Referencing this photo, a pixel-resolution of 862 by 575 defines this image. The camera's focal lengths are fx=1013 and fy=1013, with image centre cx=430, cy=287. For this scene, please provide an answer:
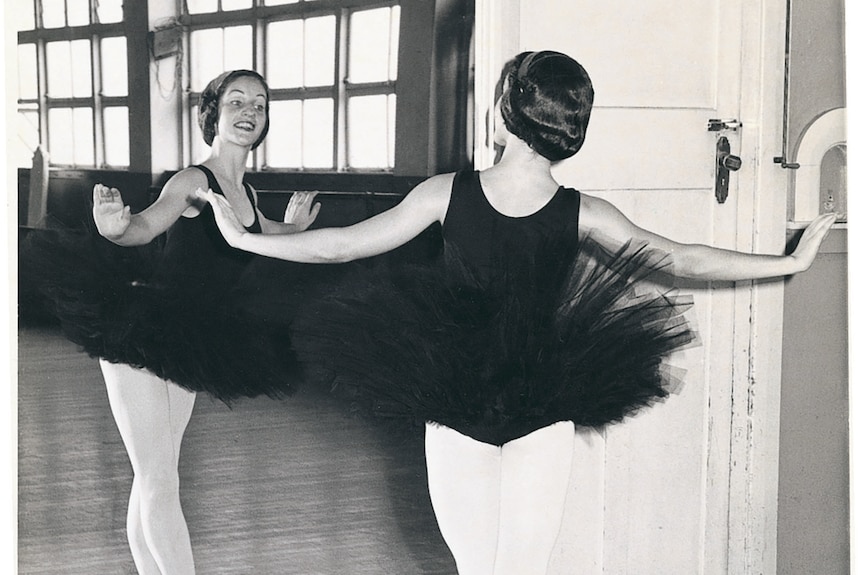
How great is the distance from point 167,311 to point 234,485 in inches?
14.5

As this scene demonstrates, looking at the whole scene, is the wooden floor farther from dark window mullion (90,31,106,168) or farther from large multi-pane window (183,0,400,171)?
large multi-pane window (183,0,400,171)

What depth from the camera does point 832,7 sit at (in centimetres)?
217

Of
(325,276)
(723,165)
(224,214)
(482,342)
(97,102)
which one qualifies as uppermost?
(97,102)

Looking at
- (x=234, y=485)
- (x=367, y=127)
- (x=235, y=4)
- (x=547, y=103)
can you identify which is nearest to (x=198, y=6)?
(x=235, y=4)

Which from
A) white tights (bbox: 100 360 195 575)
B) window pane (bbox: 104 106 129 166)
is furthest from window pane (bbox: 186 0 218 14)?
white tights (bbox: 100 360 195 575)

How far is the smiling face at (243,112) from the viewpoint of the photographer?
189cm

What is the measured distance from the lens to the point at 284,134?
Answer: 1898mm

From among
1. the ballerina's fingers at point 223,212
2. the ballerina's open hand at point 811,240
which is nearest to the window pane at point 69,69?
the ballerina's fingers at point 223,212

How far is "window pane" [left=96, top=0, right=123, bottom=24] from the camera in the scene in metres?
1.86

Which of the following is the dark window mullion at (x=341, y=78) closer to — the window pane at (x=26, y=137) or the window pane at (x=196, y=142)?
the window pane at (x=196, y=142)

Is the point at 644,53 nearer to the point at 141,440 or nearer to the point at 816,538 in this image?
the point at 816,538

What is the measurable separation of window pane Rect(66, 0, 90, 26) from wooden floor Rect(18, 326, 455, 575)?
58 centimetres

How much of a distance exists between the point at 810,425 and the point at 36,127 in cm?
173

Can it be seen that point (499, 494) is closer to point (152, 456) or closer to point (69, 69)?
point (152, 456)
